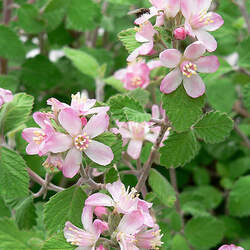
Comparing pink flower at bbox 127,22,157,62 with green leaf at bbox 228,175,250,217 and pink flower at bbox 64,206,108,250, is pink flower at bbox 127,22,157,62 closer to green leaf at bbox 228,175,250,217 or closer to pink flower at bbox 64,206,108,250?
pink flower at bbox 64,206,108,250

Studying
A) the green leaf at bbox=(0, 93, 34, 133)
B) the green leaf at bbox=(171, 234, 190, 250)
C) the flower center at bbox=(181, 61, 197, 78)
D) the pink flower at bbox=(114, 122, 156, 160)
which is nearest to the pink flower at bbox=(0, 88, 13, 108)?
the green leaf at bbox=(0, 93, 34, 133)

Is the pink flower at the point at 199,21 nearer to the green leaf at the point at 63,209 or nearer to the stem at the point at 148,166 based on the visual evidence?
the stem at the point at 148,166

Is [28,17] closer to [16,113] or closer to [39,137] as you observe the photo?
[16,113]

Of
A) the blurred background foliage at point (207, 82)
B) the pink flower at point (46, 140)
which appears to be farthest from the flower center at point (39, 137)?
the blurred background foliage at point (207, 82)

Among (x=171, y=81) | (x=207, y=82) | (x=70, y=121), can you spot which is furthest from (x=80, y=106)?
(x=207, y=82)

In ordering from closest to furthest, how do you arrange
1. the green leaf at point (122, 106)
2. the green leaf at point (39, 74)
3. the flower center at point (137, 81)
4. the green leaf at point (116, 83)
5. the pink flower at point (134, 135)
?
1. the green leaf at point (122, 106)
2. the pink flower at point (134, 135)
3. the flower center at point (137, 81)
4. the green leaf at point (116, 83)
5. the green leaf at point (39, 74)
